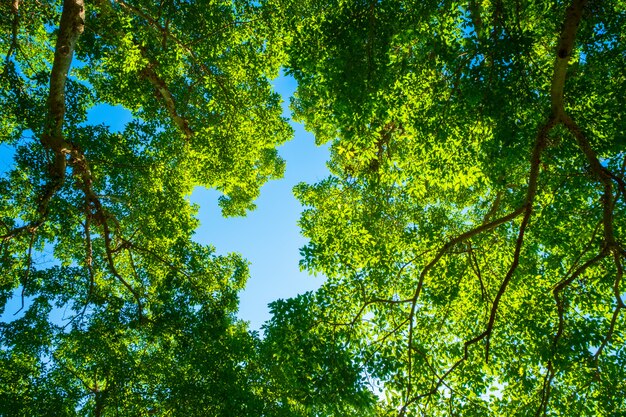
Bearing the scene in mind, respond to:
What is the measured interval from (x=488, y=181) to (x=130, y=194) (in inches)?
321

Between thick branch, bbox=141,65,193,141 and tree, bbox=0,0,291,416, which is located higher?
thick branch, bbox=141,65,193,141

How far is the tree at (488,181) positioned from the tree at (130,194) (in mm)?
3005

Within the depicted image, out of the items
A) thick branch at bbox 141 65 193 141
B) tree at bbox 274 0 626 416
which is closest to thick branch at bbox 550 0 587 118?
tree at bbox 274 0 626 416

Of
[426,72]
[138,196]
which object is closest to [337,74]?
[426,72]

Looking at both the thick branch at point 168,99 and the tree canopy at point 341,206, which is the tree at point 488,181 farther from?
the thick branch at point 168,99

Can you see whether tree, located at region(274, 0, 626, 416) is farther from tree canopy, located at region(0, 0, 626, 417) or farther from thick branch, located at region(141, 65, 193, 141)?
thick branch, located at region(141, 65, 193, 141)

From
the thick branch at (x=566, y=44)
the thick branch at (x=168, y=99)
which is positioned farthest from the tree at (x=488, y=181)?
the thick branch at (x=168, y=99)

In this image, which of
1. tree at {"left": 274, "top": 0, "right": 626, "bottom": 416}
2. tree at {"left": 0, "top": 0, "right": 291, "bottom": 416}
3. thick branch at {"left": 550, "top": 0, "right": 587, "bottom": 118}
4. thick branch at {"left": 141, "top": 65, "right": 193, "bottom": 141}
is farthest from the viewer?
thick branch at {"left": 141, "top": 65, "right": 193, "bottom": 141}

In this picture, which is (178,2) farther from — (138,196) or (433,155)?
(433,155)

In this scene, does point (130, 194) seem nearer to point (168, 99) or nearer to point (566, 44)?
point (168, 99)

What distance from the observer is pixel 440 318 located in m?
7.68

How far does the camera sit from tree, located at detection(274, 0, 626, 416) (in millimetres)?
5105

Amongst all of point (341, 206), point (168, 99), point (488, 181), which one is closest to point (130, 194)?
point (168, 99)

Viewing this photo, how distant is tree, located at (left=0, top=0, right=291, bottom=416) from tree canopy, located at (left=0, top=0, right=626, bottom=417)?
56 millimetres
